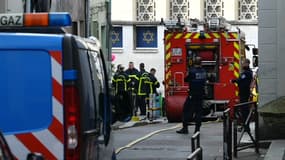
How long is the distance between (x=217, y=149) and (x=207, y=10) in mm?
23898

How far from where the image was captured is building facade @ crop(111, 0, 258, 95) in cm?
3775

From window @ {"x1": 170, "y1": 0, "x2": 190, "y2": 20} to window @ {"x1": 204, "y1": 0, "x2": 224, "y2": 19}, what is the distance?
94cm

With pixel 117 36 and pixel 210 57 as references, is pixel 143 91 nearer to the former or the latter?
pixel 210 57

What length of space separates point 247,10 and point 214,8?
1.63 metres

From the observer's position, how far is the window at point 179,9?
38.0 m

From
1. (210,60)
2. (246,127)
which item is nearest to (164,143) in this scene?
(246,127)

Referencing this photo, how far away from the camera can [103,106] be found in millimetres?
6777

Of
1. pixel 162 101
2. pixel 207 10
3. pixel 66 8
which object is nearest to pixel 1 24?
pixel 66 8

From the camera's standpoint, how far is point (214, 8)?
3825 centimetres

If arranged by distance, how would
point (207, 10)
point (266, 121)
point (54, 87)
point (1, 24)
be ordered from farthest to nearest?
1. point (207, 10)
2. point (266, 121)
3. point (1, 24)
4. point (54, 87)

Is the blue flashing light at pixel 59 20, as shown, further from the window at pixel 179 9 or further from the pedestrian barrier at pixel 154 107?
the window at pixel 179 9

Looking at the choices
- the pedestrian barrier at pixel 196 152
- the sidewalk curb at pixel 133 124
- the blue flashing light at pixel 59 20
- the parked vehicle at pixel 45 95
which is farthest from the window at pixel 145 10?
the parked vehicle at pixel 45 95

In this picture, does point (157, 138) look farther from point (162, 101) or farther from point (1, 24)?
point (1, 24)

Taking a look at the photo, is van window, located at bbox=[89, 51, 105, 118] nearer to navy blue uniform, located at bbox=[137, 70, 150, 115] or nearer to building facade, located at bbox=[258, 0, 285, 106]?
building facade, located at bbox=[258, 0, 285, 106]
